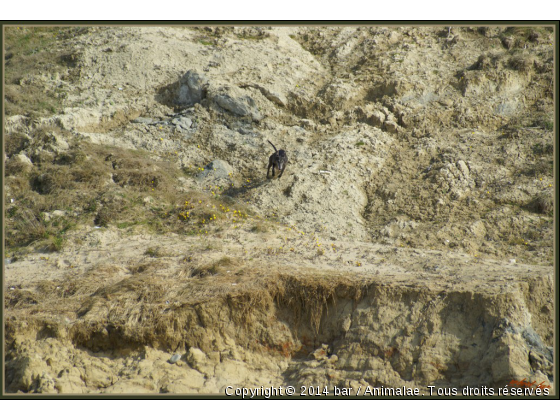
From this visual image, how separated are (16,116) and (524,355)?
46.7ft

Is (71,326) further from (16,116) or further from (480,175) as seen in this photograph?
(480,175)

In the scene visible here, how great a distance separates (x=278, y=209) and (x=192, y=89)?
6024 mm

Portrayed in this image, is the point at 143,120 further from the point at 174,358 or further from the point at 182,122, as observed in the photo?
the point at 174,358

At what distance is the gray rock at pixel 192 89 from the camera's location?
1502 cm

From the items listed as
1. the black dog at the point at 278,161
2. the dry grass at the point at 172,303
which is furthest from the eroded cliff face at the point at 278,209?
the black dog at the point at 278,161

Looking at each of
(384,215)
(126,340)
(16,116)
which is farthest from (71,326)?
(16,116)

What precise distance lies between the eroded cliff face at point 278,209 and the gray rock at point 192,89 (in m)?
0.08

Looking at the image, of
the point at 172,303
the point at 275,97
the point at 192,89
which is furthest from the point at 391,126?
the point at 172,303

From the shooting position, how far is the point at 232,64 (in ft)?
53.6

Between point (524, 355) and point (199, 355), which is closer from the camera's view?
point (524, 355)

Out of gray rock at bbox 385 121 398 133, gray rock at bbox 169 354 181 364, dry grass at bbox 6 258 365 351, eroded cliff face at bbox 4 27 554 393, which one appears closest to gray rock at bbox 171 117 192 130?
eroded cliff face at bbox 4 27 554 393

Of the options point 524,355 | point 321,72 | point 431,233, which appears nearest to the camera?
point 524,355

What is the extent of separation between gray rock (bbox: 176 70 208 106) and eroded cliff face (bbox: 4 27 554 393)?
0.25 ft

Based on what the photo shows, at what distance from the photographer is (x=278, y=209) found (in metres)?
11.7
